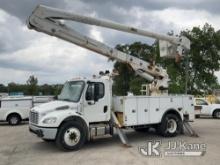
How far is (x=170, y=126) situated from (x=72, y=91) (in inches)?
179

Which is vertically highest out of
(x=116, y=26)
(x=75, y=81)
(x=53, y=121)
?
(x=116, y=26)

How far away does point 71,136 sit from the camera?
11.2 m

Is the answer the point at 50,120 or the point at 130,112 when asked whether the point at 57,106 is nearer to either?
the point at 50,120

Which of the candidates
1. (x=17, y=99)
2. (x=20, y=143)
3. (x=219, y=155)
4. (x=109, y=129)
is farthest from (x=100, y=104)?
(x=17, y=99)

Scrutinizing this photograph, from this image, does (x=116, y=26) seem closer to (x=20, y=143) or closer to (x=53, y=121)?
(x=53, y=121)

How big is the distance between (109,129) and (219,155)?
409 centimetres

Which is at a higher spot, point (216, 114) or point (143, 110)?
point (143, 110)

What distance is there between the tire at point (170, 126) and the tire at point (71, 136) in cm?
370

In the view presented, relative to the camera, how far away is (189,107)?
14617 mm

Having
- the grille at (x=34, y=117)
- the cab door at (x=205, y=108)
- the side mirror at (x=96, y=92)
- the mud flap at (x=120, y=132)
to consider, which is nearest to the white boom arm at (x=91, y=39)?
the side mirror at (x=96, y=92)

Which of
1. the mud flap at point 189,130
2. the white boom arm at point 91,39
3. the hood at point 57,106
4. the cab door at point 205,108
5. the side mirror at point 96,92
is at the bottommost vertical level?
the mud flap at point 189,130

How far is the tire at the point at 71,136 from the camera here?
11.0 meters

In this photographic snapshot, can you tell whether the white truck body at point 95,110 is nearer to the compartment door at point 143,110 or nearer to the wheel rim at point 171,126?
the compartment door at point 143,110

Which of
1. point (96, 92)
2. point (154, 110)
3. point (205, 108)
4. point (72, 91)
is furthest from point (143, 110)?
point (205, 108)
